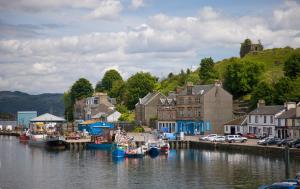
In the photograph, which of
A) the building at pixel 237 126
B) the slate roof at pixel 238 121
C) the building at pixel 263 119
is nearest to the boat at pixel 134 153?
the building at pixel 263 119

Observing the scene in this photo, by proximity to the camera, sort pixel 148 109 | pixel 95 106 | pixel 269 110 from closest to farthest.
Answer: pixel 269 110
pixel 148 109
pixel 95 106

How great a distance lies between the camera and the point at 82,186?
54.7 m

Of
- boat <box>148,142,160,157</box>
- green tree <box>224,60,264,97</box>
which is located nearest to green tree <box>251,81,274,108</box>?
green tree <box>224,60,264,97</box>

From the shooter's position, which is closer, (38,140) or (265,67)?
(38,140)

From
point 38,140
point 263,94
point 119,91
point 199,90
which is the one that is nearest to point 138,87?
point 119,91

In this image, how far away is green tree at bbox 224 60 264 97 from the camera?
126 metres

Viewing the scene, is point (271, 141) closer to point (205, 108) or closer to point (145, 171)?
point (145, 171)

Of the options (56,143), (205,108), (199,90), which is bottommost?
(56,143)

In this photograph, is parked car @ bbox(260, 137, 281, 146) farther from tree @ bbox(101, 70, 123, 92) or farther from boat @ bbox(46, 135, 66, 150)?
tree @ bbox(101, 70, 123, 92)

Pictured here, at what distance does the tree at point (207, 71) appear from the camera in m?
150

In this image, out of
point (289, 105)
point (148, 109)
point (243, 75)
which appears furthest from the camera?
point (148, 109)

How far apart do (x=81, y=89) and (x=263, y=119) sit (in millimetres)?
97895

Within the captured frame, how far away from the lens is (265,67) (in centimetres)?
15100

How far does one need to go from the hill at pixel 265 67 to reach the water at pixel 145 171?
71.6m
